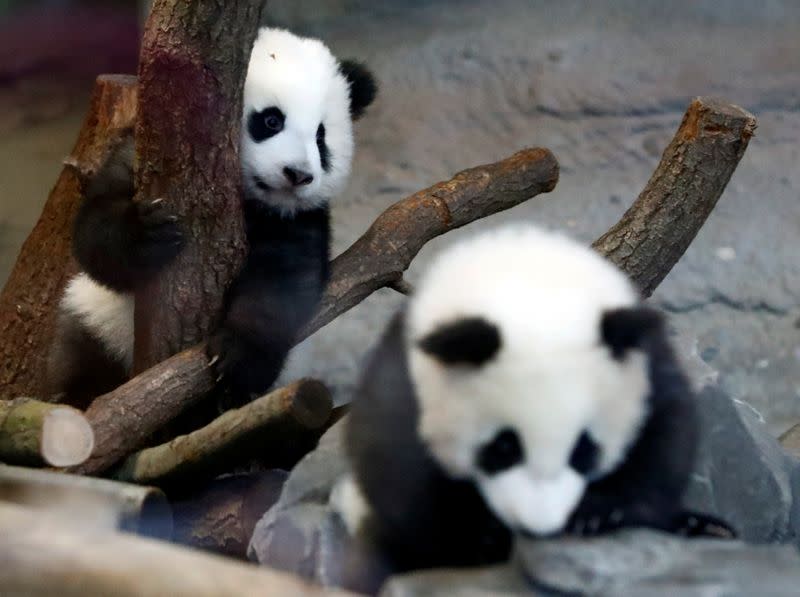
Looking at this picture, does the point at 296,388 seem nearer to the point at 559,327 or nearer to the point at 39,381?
the point at 559,327

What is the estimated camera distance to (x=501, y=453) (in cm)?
189

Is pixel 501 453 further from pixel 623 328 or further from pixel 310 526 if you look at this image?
pixel 310 526

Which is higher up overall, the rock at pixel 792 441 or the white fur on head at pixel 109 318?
the white fur on head at pixel 109 318

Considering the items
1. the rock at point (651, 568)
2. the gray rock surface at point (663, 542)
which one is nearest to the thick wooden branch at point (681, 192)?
the gray rock surface at point (663, 542)

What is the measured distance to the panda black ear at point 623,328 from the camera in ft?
6.31

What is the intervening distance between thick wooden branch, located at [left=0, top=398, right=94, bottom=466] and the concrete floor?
2.19m

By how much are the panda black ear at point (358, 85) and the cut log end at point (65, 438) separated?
1.36 metres

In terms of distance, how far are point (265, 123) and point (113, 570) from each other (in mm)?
1750

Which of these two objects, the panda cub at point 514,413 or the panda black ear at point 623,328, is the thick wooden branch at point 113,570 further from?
the panda black ear at point 623,328

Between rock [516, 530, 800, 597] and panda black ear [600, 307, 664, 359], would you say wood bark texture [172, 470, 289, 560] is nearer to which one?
rock [516, 530, 800, 597]

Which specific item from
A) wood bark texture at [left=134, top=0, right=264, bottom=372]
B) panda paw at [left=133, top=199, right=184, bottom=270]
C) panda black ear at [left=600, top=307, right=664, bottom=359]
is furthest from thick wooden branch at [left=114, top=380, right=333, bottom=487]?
panda black ear at [left=600, top=307, right=664, bottom=359]

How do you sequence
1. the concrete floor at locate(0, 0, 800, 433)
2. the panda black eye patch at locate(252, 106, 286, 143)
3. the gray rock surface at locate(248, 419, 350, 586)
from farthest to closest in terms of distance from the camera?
the concrete floor at locate(0, 0, 800, 433)
the panda black eye patch at locate(252, 106, 286, 143)
the gray rock surface at locate(248, 419, 350, 586)

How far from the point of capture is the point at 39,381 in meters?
3.76

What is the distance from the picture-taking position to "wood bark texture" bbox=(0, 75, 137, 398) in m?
3.61
